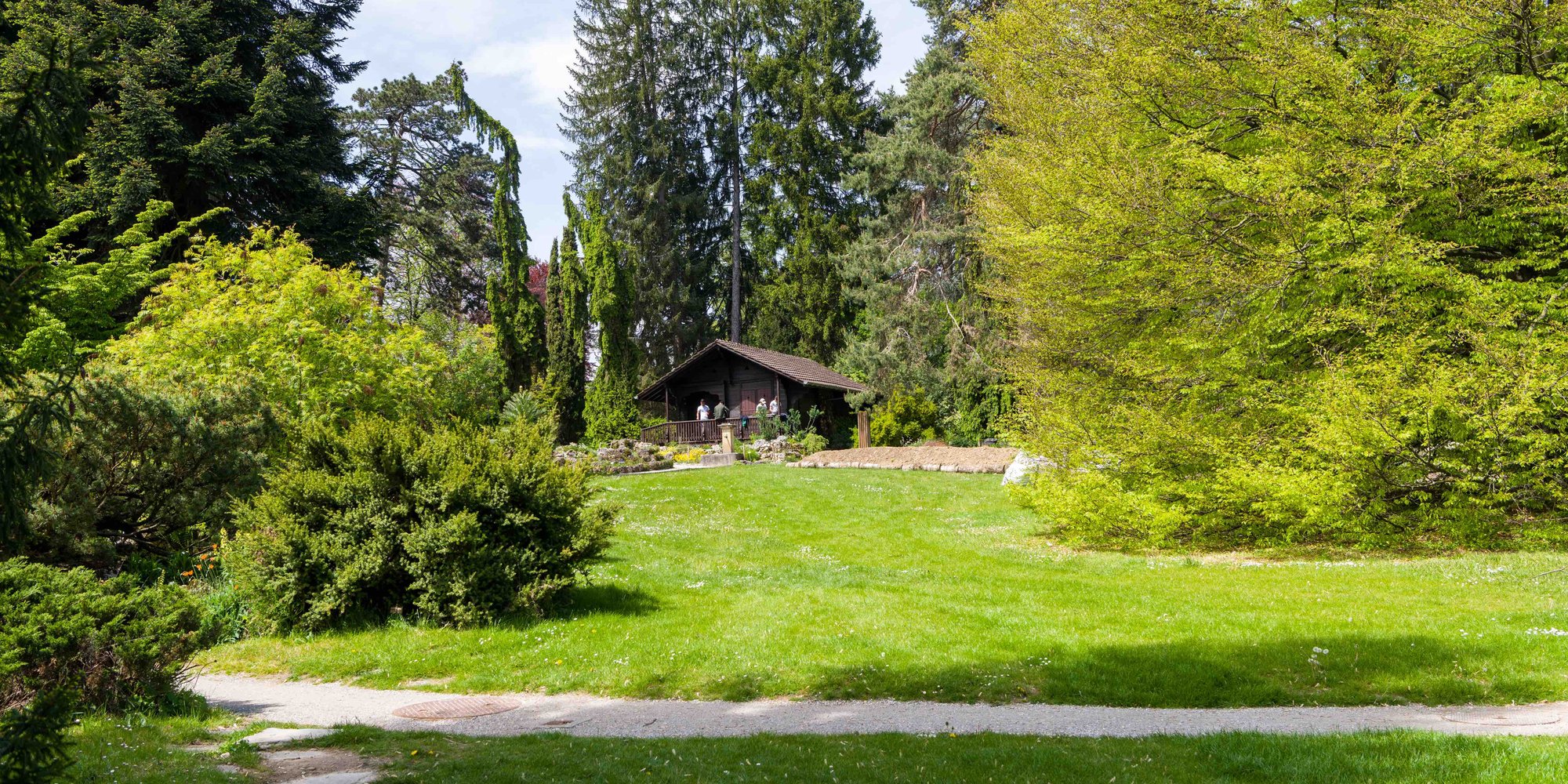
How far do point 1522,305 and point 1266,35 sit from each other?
524 centimetres

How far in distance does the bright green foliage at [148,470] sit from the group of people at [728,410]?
22914 mm

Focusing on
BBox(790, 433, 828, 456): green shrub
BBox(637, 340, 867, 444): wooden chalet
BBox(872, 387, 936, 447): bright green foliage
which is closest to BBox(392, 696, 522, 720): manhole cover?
BBox(790, 433, 828, 456): green shrub

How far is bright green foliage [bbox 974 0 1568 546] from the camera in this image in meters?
12.1

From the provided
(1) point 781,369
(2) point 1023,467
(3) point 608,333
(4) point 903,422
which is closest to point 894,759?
(2) point 1023,467

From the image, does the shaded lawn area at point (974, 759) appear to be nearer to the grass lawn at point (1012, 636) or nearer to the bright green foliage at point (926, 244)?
the grass lawn at point (1012, 636)

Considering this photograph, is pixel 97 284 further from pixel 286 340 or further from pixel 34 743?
pixel 34 743

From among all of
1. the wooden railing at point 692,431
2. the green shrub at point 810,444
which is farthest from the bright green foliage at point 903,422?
the wooden railing at point 692,431

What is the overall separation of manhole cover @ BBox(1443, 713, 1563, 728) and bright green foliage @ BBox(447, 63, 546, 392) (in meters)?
33.9

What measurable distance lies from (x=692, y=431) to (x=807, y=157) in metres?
19.1

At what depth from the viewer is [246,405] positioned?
11.7 m

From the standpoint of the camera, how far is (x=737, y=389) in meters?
38.2

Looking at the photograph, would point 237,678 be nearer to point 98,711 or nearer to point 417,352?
point 98,711

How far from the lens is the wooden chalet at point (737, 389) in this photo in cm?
3566

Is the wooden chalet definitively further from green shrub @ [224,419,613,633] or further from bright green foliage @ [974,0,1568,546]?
green shrub @ [224,419,613,633]
